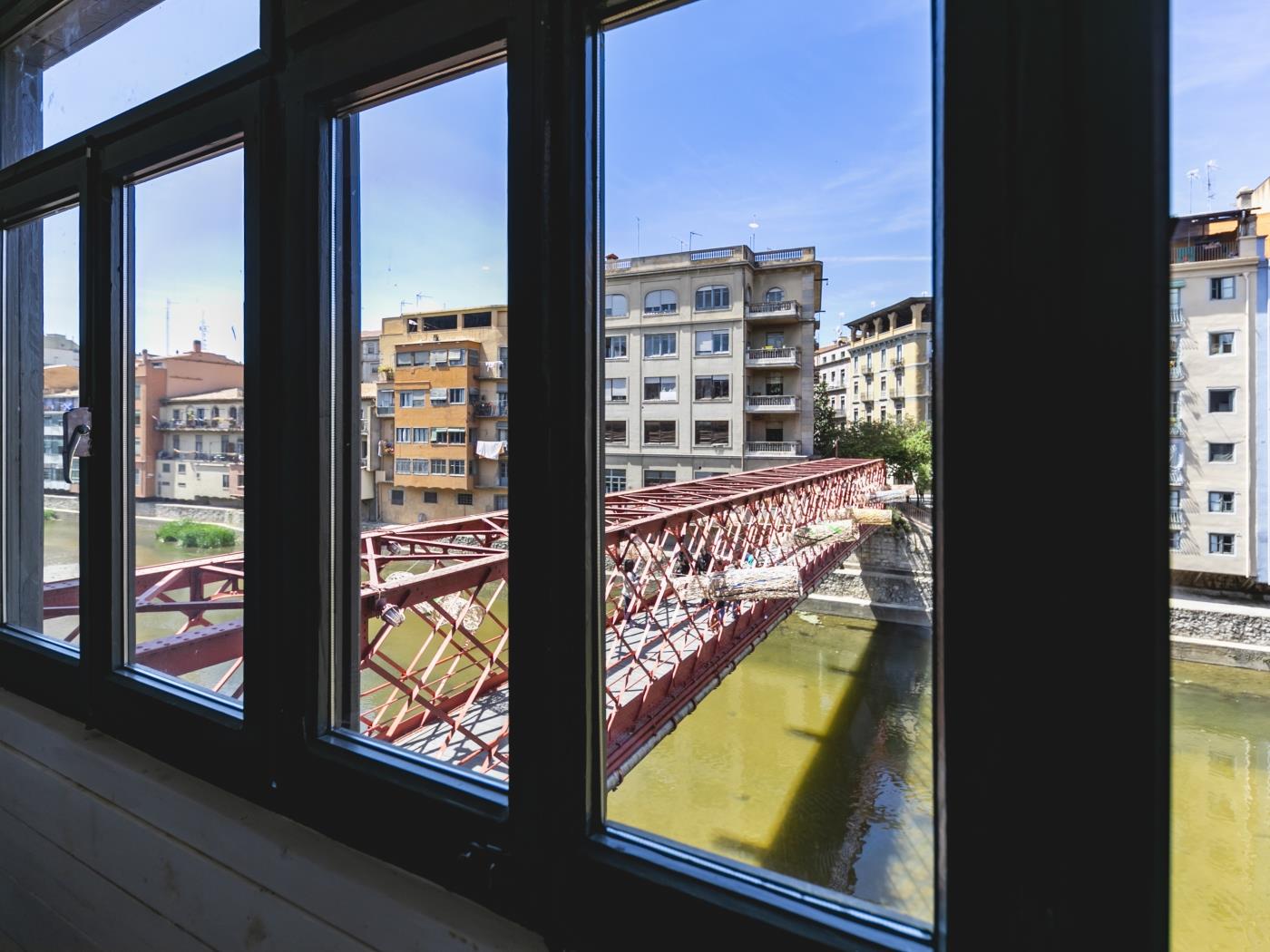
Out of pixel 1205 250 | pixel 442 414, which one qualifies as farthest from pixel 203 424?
pixel 1205 250

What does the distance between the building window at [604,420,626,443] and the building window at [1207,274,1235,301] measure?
46 centimetres

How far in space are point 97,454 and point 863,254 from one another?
1159 millimetres

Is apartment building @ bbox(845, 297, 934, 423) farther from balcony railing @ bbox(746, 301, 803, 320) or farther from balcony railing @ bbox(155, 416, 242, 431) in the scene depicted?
balcony railing @ bbox(155, 416, 242, 431)

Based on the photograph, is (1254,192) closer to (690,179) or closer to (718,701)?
(690,179)

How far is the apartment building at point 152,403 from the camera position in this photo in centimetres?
109

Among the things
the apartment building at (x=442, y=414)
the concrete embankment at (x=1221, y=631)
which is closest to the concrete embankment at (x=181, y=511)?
the apartment building at (x=442, y=414)

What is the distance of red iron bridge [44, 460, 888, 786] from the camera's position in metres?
0.81

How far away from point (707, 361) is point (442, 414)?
1.12 feet

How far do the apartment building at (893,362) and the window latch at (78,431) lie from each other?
116 cm

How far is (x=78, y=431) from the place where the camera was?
1.10 meters

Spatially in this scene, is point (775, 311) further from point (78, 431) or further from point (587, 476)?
point (78, 431)

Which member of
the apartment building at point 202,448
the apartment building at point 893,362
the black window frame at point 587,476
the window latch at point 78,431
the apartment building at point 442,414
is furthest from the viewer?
the window latch at point 78,431

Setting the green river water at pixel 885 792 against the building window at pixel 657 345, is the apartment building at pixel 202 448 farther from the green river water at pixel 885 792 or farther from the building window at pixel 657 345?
the building window at pixel 657 345

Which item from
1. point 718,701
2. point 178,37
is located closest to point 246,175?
point 178,37
